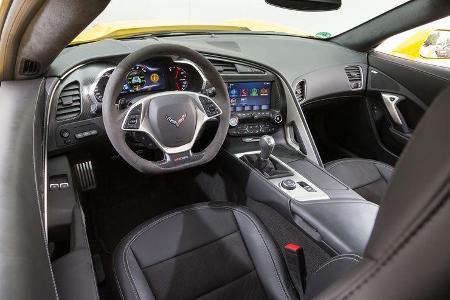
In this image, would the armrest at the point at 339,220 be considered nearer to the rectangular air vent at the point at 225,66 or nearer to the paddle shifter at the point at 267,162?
the paddle shifter at the point at 267,162

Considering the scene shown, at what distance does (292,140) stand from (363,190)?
1.29ft

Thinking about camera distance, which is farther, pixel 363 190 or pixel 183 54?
pixel 363 190

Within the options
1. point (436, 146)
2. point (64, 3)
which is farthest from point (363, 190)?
point (436, 146)

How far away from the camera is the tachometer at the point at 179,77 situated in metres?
1.68

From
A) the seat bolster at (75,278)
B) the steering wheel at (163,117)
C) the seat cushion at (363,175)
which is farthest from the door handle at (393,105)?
the seat bolster at (75,278)

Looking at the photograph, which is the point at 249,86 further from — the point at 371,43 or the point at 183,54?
the point at 371,43

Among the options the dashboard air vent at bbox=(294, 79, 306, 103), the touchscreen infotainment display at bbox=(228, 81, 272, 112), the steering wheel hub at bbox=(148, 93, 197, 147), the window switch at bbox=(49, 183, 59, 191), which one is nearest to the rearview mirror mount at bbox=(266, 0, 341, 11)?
the steering wheel hub at bbox=(148, 93, 197, 147)

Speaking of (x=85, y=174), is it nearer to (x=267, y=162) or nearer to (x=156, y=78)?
(x=156, y=78)

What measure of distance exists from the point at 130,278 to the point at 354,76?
178 cm

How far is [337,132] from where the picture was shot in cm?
279

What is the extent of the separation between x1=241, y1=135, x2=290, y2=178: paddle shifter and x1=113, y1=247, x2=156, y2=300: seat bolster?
0.60 m

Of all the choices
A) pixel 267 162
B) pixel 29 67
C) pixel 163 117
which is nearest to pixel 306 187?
pixel 267 162

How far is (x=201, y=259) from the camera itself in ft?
4.56

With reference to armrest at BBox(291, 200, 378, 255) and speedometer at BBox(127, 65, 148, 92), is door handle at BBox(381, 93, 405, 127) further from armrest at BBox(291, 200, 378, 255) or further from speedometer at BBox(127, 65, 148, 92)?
speedometer at BBox(127, 65, 148, 92)
